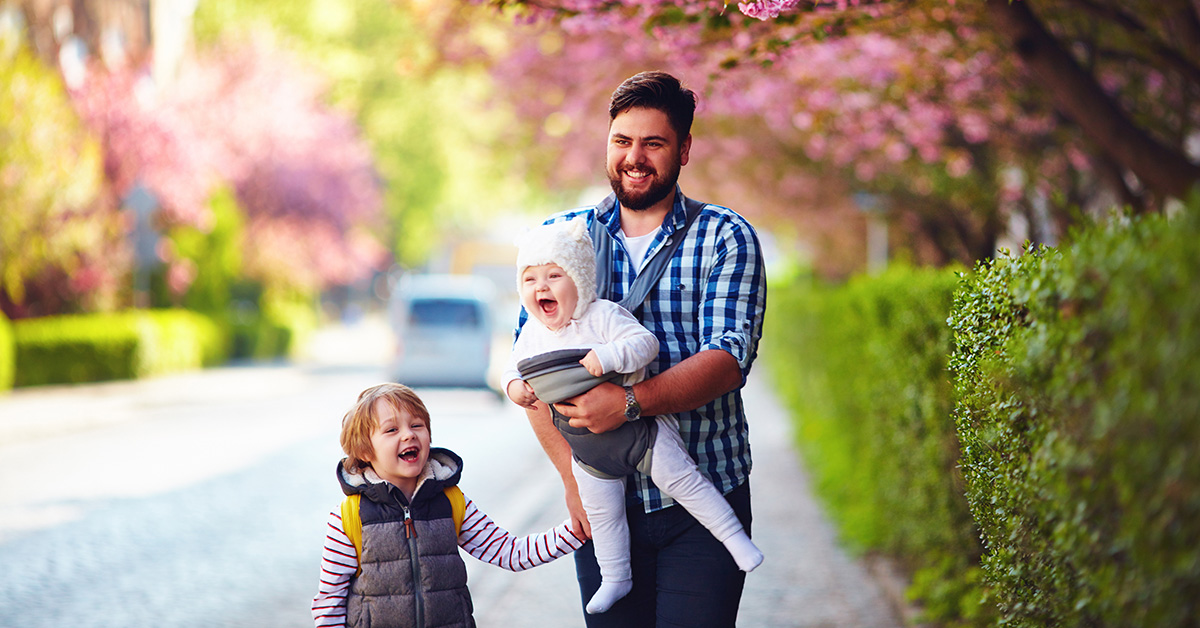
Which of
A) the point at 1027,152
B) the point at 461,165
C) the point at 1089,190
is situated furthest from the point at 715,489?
the point at 461,165

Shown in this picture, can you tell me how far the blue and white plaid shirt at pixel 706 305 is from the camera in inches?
116

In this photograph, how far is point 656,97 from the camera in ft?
9.61

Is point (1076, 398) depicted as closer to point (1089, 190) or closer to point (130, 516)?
point (130, 516)

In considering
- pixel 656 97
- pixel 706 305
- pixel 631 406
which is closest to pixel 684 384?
pixel 631 406

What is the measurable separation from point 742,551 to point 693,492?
194mm

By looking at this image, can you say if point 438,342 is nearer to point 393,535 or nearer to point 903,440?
point 903,440

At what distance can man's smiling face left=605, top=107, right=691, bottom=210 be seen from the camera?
2.94 metres

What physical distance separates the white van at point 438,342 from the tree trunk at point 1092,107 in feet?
46.0

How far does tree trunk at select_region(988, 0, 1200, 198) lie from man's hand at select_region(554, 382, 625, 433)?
12.3 ft

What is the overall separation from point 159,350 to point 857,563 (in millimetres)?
19729

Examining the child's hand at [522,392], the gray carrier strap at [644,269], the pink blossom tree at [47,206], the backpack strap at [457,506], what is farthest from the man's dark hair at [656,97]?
the pink blossom tree at [47,206]

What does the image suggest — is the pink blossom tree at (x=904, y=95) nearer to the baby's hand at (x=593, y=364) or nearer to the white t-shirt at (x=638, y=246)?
the white t-shirt at (x=638, y=246)

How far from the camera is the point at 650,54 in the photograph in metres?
12.2

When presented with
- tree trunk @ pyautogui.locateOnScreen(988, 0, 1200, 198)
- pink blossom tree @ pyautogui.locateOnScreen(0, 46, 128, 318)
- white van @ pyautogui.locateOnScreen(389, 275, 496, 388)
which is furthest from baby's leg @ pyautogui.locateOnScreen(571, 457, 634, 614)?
pink blossom tree @ pyautogui.locateOnScreen(0, 46, 128, 318)
